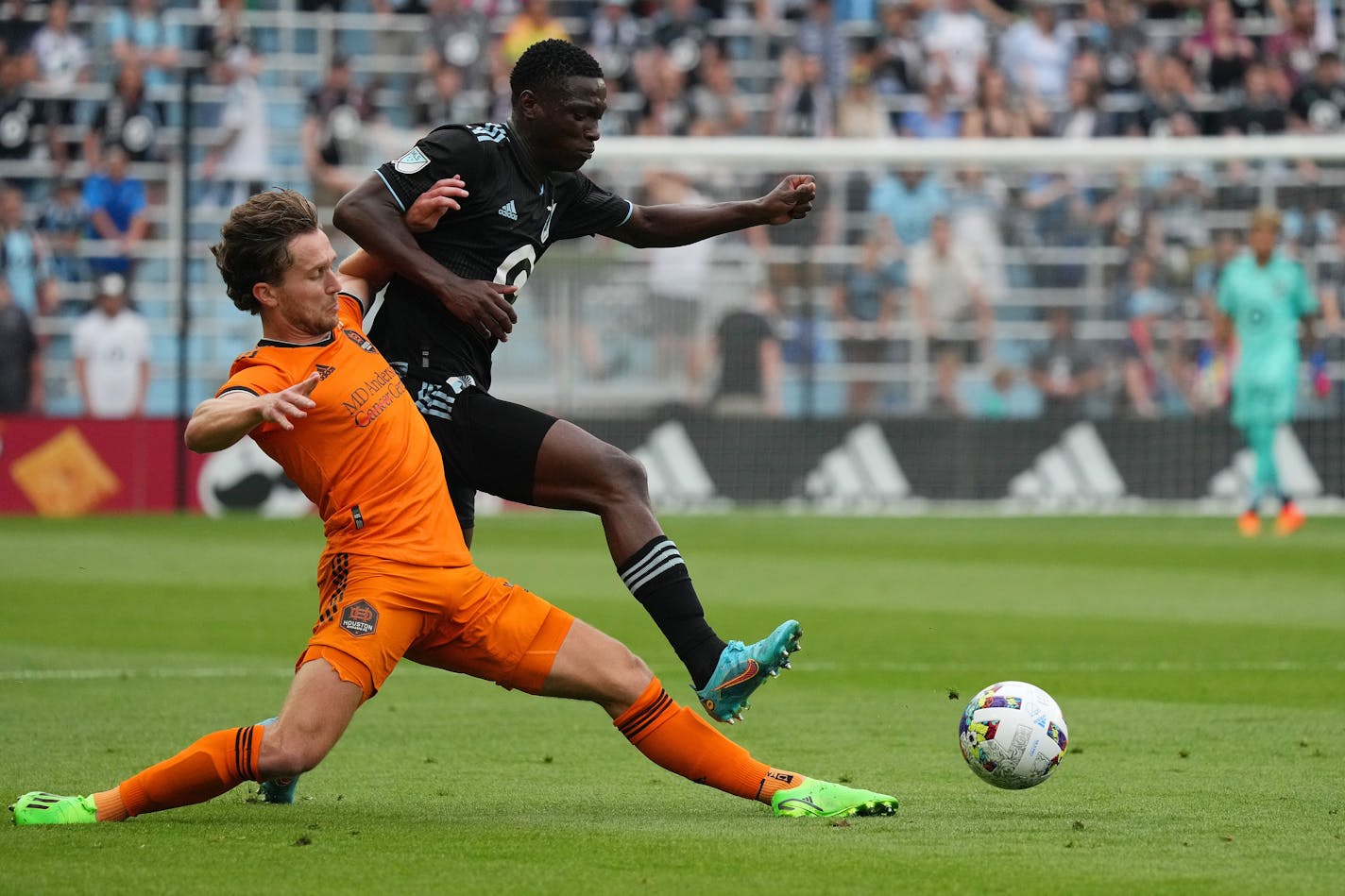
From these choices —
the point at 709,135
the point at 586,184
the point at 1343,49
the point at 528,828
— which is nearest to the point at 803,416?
the point at 709,135

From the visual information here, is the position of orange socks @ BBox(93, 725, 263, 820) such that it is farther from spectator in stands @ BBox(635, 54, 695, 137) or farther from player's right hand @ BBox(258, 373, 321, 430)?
spectator in stands @ BBox(635, 54, 695, 137)

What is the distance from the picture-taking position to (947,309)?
21312mm

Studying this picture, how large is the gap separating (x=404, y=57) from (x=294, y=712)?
1948 cm

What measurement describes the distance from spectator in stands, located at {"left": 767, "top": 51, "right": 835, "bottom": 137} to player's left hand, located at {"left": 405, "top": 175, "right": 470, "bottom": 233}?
55.8 ft

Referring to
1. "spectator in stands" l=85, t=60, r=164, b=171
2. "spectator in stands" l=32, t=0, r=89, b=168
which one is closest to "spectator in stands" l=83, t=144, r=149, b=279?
"spectator in stands" l=85, t=60, r=164, b=171

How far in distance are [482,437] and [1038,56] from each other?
1942 centimetres

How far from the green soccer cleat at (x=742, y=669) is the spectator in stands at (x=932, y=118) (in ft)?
60.7

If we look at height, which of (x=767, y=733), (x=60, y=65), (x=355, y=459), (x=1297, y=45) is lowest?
(x=767, y=733)

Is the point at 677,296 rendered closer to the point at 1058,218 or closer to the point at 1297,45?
the point at 1058,218

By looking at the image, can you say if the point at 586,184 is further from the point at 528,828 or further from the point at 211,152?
the point at 211,152

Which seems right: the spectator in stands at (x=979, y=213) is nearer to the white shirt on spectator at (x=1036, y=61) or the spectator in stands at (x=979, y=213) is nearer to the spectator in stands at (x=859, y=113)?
the spectator in stands at (x=859, y=113)

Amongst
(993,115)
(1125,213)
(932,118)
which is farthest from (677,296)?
(1125,213)

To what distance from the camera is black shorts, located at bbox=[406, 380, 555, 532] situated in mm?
6160

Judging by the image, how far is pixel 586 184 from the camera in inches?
272
